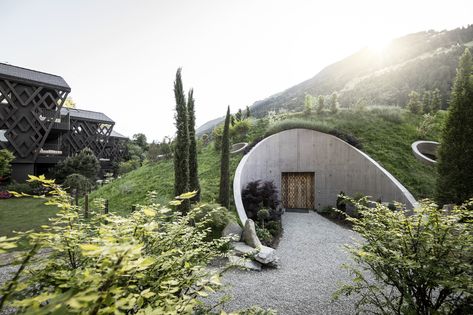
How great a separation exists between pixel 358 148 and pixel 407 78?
33.2 meters

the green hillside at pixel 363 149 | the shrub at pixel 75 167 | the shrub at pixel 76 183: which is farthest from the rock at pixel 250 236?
the shrub at pixel 75 167

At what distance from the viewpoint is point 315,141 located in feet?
42.0

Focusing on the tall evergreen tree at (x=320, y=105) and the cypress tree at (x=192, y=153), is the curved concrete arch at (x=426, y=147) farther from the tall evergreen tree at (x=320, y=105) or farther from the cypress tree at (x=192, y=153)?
the cypress tree at (x=192, y=153)

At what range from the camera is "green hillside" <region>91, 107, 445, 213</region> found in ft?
37.1

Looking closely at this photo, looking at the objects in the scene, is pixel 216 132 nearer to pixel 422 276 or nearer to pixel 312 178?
pixel 312 178

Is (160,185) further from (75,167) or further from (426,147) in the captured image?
(426,147)

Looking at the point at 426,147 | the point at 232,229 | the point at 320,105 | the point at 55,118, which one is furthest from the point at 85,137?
the point at 426,147

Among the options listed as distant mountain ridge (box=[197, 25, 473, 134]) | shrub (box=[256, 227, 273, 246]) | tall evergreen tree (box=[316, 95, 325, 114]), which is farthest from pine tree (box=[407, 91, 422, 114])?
shrub (box=[256, 227, 273, 246])

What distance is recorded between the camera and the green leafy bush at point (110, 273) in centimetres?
101

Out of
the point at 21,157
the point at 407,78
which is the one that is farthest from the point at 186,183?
the point at 407,78

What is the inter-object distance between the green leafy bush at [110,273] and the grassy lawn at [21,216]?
722 cm

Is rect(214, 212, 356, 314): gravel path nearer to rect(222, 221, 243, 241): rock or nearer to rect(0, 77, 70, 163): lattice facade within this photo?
rect(222, 221, 243, 241): rock

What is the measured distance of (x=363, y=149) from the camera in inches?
509

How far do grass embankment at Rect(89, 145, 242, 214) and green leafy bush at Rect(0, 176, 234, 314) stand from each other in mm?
7874
